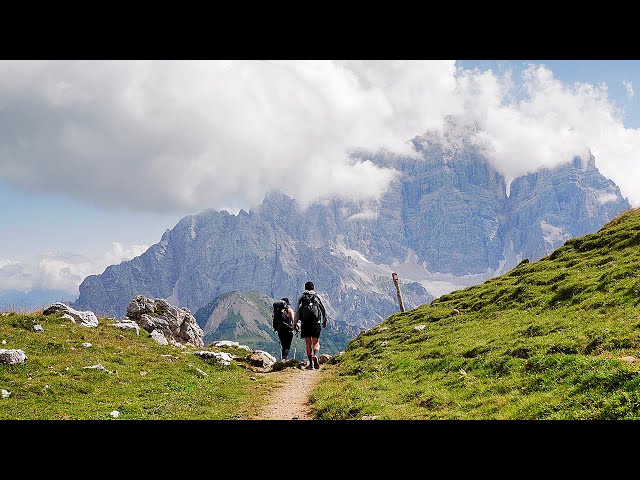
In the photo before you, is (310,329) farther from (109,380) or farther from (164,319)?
(164,319)

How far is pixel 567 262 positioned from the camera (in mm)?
35562

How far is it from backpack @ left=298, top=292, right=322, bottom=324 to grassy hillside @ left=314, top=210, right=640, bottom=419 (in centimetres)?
362

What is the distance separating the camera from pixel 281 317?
3077 centimetres

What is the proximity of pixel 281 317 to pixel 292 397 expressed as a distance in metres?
10.7

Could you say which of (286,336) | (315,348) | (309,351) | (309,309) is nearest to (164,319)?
(286,336)

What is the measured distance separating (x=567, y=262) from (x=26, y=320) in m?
39.6

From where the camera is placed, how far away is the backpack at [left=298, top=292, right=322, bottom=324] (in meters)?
26.0

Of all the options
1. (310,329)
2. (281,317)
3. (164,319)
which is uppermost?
(164,319)

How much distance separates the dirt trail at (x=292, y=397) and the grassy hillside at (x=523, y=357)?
93 centimetres

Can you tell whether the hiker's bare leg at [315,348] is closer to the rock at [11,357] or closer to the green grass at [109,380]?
the green grass at [109,380]

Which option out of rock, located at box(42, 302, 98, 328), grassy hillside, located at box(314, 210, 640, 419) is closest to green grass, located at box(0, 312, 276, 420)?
rock, located at box(42, 302, 98, 328)
